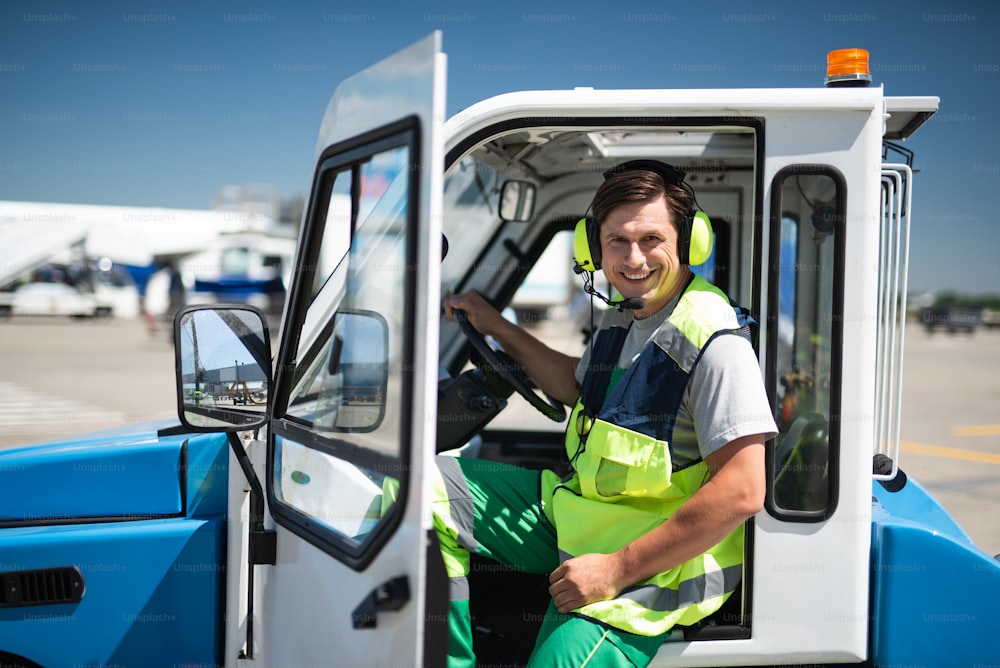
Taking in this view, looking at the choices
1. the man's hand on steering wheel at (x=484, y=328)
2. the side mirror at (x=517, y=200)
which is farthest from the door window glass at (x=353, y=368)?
the side mirror at (x=517, y=200)

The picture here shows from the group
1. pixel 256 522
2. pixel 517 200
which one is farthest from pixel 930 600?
pixel 517 200

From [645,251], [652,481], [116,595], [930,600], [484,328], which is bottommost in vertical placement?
[116,595]

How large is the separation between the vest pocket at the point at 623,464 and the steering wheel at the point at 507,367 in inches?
28.4

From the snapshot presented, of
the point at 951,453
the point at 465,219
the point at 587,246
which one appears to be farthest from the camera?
the point at 951,453

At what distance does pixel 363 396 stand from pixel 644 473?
2.23 feet

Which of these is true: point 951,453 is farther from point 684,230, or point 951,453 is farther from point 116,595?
Answer: point 116,595

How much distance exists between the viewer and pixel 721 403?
1.67 metres

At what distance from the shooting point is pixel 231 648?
1896 millimetres

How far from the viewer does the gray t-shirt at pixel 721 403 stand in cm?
165

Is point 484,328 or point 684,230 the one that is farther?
point 484,328

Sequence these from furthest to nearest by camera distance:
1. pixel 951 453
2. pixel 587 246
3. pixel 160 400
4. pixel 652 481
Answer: pixel 160 400 < pixel 951 453 < pixel 587 246 < pixel 652 481

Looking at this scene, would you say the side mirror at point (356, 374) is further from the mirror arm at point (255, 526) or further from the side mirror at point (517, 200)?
the side mirror at point (517, 200)

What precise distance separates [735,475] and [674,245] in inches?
24.1

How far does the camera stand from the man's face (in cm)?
192
